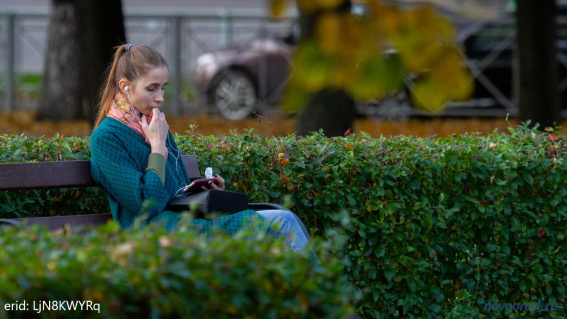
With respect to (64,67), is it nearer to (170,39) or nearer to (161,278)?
(170,39)

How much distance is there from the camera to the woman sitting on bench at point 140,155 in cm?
384

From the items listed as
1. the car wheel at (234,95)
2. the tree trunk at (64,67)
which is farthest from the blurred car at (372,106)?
the tree trunk at (64,67)

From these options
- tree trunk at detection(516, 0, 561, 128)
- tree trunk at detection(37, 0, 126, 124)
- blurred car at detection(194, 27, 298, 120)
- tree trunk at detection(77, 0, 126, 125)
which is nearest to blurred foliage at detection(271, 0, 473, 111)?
tree trunk at detection(77, 0, 126, 125)

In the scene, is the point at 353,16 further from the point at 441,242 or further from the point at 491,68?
the point at 491,68

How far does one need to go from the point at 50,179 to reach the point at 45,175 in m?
0.03

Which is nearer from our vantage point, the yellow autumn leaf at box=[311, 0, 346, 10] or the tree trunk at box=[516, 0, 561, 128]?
the yellow autumn leaf at box=[311, 0, 346, 10]

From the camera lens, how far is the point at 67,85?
13.7 metres

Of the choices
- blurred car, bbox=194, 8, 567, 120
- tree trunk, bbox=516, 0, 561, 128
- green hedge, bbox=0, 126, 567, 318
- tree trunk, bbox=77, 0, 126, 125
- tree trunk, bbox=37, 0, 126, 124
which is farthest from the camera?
blurred car, bbox=194, 8, 567, 120

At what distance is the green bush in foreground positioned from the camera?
225cm

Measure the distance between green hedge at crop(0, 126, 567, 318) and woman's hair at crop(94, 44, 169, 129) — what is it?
32 cm

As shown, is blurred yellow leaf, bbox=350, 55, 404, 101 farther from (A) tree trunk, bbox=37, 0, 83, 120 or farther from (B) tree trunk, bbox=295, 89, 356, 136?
(A) tree trunk, bbox=37, 0, 83, 120

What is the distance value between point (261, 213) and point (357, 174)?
699mm

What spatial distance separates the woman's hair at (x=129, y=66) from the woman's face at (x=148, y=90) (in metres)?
0.02

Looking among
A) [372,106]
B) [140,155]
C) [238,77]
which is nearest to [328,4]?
[140,155]
